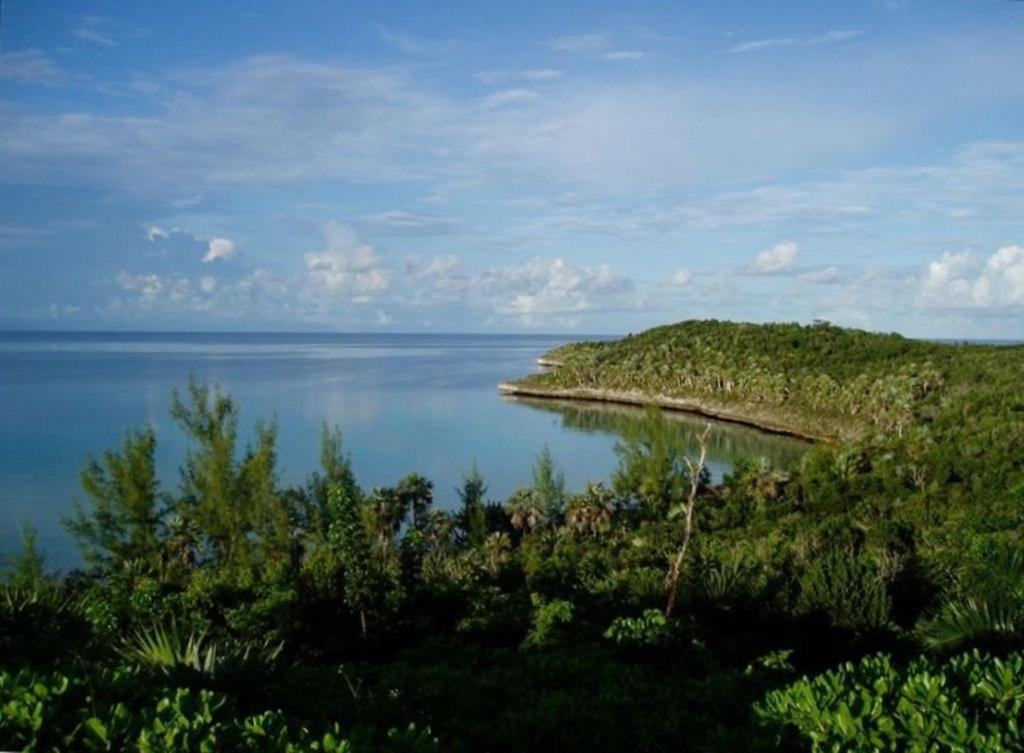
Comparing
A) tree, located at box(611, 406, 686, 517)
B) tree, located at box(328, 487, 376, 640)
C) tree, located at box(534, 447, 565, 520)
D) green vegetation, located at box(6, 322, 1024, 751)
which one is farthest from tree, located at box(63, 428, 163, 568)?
tree, located at box(611, 406, 686, 517)

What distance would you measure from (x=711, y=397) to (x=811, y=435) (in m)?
14.7

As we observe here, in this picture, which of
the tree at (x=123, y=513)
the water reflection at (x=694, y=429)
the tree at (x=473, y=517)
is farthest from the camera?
the water reflection at (x=694, y=429)

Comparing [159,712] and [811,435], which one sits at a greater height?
[159,712]

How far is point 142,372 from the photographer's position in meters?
118

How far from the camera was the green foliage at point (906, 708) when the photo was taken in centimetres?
520

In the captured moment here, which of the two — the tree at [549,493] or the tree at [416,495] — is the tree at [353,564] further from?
the tree at [549,493]

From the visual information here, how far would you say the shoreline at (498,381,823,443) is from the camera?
6694 centimetres

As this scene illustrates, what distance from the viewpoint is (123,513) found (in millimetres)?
27594

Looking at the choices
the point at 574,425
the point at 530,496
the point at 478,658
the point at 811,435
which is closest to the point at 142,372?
the point at 574,425

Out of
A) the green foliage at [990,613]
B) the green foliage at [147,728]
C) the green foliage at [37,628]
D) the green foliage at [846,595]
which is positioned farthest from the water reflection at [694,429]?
the green foliage at [147,728]

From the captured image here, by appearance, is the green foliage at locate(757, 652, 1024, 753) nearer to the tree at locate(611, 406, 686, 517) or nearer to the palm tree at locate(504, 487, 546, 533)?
the palm tree at locate(504, 487, 546, 533)

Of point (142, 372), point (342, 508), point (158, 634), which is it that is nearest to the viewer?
point (158, 634)

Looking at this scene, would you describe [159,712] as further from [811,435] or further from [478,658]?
[811,435]

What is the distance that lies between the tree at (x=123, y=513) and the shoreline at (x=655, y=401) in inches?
1549
